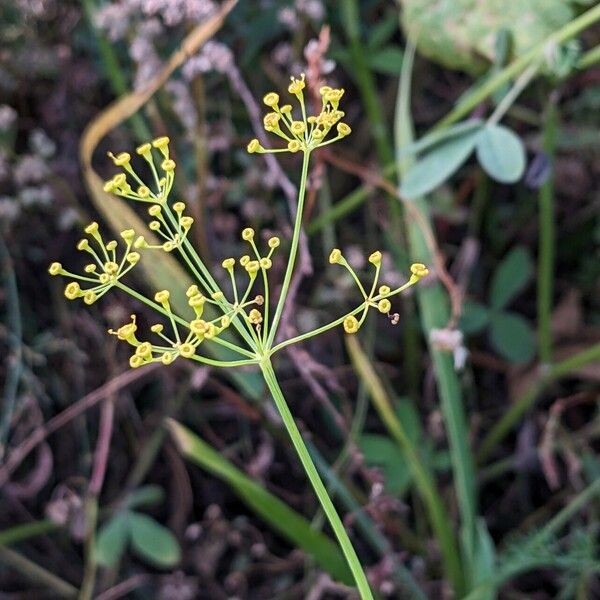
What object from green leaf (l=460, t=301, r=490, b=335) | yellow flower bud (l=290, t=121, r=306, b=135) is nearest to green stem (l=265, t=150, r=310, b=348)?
yellow flower bud (l=290, t=121, r=306, b=135)

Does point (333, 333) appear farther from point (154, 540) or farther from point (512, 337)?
point (154, 540)

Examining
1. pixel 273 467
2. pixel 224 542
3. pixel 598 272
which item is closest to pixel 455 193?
pixel 598 272

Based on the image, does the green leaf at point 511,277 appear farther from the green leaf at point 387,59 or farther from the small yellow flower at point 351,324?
the small yellow flower at point 351,324

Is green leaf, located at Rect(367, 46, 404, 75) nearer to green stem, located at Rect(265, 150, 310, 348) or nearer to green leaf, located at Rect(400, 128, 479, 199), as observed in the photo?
green leaf, located at Rect(400, 128, 479, 199)

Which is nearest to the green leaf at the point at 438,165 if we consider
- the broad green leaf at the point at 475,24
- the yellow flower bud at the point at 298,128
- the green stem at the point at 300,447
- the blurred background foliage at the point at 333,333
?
the blurred background foliage at the point at 333,333

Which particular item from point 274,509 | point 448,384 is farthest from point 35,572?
point 448,384

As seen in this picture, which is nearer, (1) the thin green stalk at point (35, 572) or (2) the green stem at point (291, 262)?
(2) the green stem at point (291, 262)
